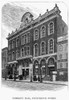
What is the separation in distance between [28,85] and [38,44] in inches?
47.7

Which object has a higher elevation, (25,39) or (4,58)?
(25,39)

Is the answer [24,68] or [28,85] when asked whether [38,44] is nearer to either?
[24,68]

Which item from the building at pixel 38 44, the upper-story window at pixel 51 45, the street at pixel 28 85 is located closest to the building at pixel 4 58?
the building at pixel 38 44

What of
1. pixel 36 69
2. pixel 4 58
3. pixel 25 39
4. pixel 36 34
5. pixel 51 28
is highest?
pixel 51 28

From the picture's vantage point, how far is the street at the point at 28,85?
5.41 meters

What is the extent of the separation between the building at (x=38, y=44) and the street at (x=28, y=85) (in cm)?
25

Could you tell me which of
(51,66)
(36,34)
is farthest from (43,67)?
(36,34)

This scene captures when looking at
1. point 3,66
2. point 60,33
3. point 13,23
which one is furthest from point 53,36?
point 3,66

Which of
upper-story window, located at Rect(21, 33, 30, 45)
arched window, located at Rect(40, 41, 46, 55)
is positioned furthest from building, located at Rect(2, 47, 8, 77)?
arched window, located at Rect(40, 41, 46, 55)

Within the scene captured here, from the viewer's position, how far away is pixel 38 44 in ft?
20.3

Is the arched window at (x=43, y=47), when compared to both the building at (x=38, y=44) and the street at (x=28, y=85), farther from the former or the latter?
the street at (x=28, y=85)

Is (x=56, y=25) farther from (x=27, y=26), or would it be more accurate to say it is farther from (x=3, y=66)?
(x=3, y=66)

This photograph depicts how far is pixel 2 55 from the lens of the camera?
Result: 5965mm

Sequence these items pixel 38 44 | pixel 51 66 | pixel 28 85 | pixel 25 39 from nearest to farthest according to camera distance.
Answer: pixel 28 85 < pixel 51 66 < pixel 38 44 < pixel 25 39
